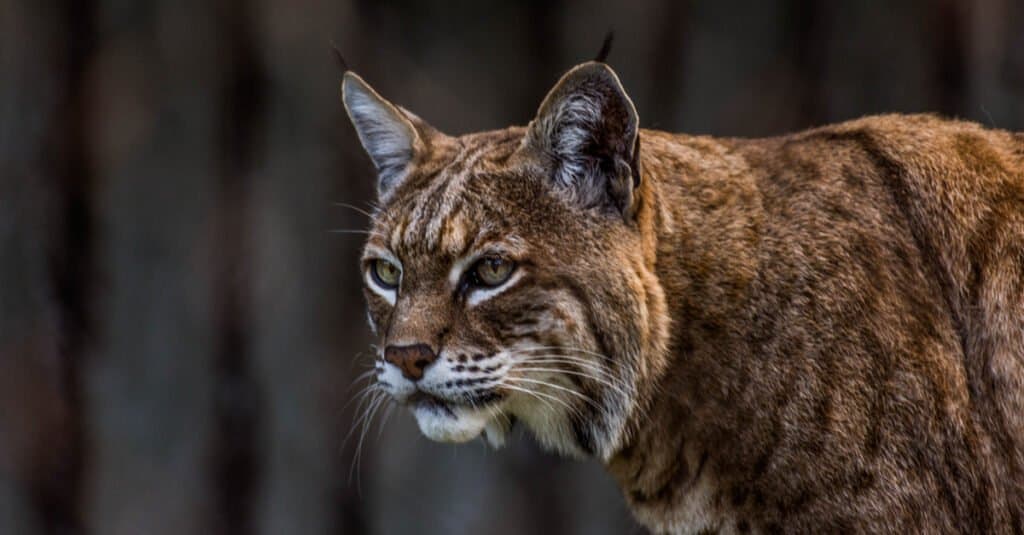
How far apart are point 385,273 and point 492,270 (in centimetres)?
29

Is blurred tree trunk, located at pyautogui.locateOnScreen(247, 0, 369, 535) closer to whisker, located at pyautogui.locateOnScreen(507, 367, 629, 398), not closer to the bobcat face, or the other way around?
the bobcat face

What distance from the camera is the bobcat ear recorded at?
3.26 metres

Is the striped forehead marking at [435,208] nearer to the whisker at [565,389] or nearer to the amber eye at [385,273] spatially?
the amber eye at [385,273]

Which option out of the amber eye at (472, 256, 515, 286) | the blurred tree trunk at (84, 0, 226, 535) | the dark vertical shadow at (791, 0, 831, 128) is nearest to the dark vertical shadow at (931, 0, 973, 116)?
the dark vertical shadow at (791, 0, 831, 128)

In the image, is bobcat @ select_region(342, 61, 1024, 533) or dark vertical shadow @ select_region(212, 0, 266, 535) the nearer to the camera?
bobcat @ select_region(342, 61, 1024, 533)

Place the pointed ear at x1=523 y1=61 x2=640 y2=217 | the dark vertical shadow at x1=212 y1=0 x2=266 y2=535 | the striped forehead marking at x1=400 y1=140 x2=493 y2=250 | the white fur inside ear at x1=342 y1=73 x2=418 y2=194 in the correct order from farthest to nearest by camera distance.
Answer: the dark vertical shadow at x1=212 y1=0 x2=266 y2=535
the white fur inside ear at x1=342 y1=73 x2=418 y2=194
the striped forehead marking at x1=400 y1=140 x2=493 y2=250
the pointed ear at x1=523 y1=61 x2=640 y2=217

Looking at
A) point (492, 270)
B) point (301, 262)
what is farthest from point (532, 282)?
point (301, 262)

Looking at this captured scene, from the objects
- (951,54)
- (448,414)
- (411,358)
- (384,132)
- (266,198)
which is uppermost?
(951,54)

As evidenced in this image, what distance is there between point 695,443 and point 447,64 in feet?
4.23

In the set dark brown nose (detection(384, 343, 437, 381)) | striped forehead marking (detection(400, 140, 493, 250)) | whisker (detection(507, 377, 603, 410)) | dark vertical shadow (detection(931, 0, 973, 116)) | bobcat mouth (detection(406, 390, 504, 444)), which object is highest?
dark vertical shadow (detection(931, 0, 973, 116))

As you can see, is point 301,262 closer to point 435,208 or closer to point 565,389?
point 435,208

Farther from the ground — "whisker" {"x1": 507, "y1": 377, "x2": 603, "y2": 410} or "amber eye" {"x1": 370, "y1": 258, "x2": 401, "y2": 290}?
"amber eye" {"x1": 370, "y1": 258, "x2": 401, "y2": 290}

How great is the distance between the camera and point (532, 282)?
2.96 metres

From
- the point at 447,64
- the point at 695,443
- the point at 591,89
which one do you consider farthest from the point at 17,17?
the point at 695,443
